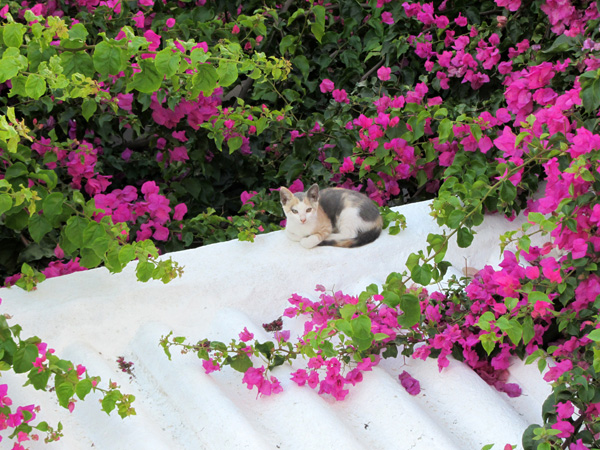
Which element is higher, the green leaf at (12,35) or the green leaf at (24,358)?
the green leaf at (12,35)

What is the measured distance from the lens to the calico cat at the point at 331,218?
9.86 ft

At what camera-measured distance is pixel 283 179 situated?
4.24 m

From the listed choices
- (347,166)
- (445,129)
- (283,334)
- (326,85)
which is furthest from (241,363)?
(326,85)

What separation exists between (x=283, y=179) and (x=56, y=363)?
2.35 m

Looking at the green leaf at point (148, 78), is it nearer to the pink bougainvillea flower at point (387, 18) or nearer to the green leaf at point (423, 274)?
the green leaf at point (423, 274)

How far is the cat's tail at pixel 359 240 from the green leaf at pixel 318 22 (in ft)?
4.57

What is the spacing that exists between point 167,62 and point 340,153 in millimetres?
1783

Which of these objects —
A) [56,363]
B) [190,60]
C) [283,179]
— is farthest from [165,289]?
[283,179]

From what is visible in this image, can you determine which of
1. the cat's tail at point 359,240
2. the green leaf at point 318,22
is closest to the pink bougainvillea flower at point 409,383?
the cat's tail at point 359,240

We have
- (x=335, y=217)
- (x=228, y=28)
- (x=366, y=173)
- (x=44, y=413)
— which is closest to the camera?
(x=44, y=413)

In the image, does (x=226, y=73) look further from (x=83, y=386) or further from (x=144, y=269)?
(x=83, y=386)

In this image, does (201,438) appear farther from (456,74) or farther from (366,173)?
(456,74)

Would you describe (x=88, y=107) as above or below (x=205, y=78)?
below

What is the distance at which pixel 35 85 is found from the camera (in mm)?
2100
